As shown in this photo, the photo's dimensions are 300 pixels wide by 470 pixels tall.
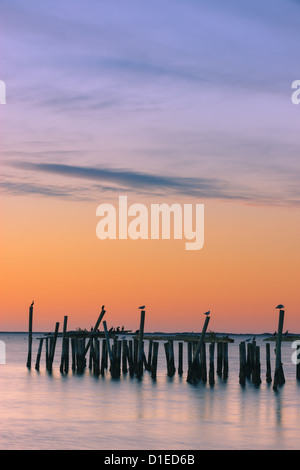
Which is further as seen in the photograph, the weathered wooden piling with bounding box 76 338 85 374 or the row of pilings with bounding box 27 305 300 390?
the weathered wooden piling with bounding box 76 338 85 374

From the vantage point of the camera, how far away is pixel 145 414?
27.9 metres

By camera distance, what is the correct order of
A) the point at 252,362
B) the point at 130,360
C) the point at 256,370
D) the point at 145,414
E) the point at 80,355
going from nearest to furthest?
the point at 145,414
the point at 256,370
the point at 252,362
the point at 130,360
the point at 80,355

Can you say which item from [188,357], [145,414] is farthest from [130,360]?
[145,414]

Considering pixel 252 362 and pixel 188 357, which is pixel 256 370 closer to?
pixel 252 362

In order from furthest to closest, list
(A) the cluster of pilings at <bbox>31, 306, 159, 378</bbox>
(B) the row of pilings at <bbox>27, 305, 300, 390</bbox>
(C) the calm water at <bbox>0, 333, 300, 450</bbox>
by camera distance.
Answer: (A) the cluster of pilings at <bbox>31, 306, 159, 378</bbox> → (B) the row of pilings at <bbox>27, 305, 300, 390</bbox> → (C) the calm water at <bbox>0, 333, 300, 450</bbox>

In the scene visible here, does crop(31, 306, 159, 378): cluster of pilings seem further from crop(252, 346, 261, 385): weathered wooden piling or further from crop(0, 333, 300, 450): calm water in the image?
crop(252, 346, 261, 385): weathered wooden piling

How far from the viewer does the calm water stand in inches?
886

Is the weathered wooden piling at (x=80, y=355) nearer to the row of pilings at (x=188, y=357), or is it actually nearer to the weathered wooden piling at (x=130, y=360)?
the row of pilings at (x=188, y=357)

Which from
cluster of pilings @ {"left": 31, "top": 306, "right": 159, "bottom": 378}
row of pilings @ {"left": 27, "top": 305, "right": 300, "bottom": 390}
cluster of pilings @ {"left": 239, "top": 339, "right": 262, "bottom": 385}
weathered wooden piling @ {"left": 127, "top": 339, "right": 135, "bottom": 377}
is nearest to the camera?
cluster of pilings @ {"left": 239, "top": 339, "right": 262, "bottom": 385}

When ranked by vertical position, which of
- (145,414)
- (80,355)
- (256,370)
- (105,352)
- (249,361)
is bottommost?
(145,414)

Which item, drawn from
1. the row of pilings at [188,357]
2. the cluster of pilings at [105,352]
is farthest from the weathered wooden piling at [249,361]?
the cluster of pilings at [105,352]

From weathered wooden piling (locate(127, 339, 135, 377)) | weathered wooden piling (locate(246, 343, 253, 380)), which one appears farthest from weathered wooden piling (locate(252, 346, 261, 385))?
weathered wooden piling (locate(127, 339, 135, 377))

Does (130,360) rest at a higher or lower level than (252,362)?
lower
